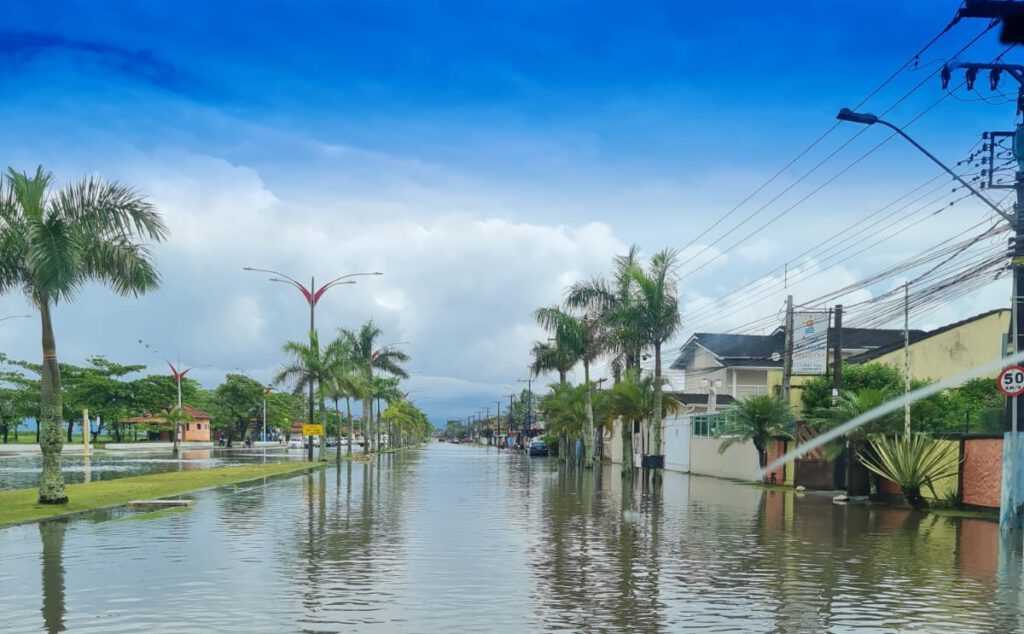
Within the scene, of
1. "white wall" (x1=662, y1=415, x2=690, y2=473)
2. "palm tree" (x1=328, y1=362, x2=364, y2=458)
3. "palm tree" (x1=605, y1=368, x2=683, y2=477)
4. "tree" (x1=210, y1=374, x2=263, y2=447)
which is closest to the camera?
"palm tree" (x1=605, y1=368, x2=683, y2=477)

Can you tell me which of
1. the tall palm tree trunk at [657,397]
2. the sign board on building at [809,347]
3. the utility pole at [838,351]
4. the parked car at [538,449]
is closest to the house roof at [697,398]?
the sign board on building at [809,347]

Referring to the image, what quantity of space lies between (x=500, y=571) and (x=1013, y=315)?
11.7 meters

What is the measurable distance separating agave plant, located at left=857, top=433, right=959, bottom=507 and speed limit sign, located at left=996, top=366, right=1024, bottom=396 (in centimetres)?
836

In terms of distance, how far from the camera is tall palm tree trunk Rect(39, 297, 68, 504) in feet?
74.5

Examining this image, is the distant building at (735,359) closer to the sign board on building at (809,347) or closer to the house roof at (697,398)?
the house roof at (697,398)

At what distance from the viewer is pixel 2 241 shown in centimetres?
2227

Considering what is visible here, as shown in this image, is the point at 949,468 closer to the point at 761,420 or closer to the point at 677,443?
the point at 761,420

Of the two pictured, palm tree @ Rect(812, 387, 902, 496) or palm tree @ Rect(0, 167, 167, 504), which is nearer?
palm tree @ Rect(0, 167, 167, 504)

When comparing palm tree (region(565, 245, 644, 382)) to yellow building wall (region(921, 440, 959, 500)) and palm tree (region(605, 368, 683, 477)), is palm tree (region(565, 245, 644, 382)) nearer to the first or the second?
palm tree (region(605, 368, 683, 477))

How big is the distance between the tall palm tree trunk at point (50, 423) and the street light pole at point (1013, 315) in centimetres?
1735

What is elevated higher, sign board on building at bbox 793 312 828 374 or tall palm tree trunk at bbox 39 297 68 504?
sign board on building at bbox 793 312 828 374

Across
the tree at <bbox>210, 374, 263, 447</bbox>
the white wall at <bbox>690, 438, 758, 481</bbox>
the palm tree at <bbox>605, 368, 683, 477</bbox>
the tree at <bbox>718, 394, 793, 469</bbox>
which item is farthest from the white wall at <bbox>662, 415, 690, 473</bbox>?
the tree at <bbox>210, 374, 263, 447</bbox>

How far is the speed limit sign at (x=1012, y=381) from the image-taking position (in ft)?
61.5

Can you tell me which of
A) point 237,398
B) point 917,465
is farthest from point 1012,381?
point 237,398
